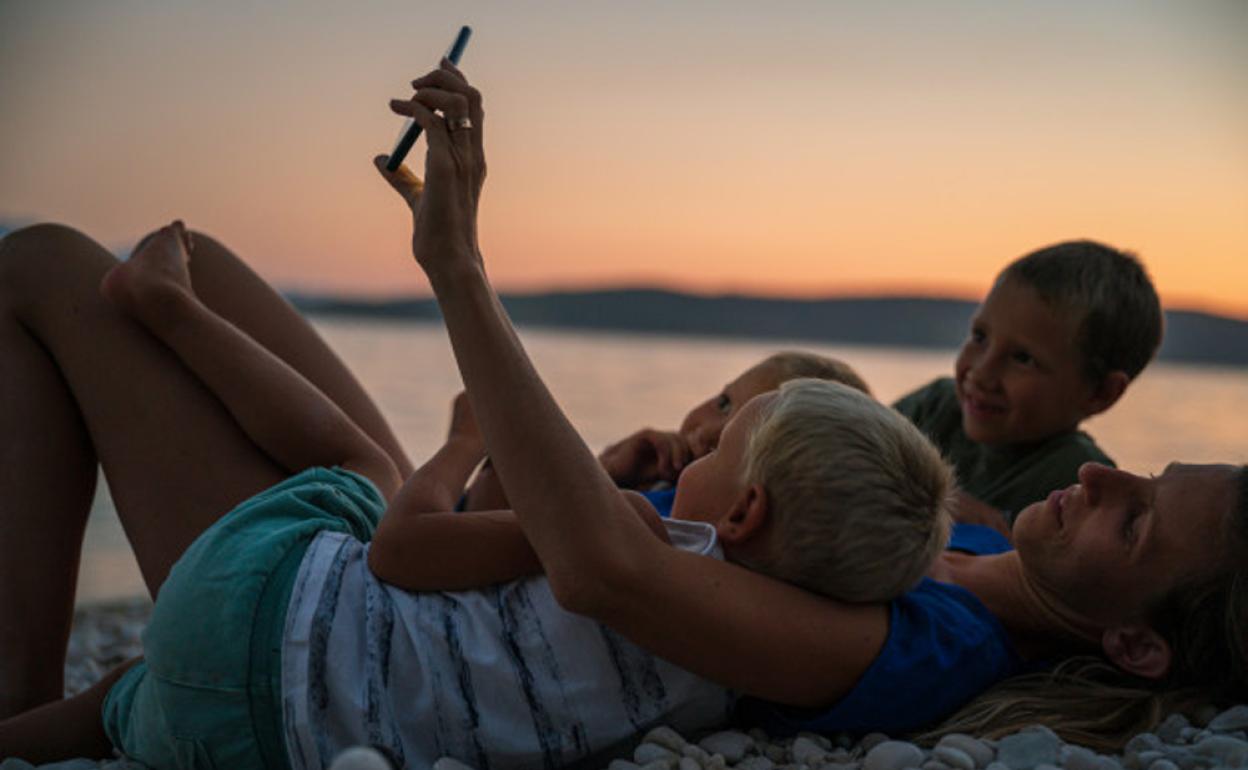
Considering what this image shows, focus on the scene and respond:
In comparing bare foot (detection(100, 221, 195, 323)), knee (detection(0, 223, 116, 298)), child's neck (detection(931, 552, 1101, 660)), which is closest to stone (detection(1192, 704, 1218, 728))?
child's neck (detection(931, 552, 1101, 660))

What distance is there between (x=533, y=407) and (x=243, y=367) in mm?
1013

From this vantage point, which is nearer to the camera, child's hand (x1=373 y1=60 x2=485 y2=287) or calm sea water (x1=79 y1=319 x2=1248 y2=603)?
child's hand (x1=373 y1=60 x2=485 y2=287)

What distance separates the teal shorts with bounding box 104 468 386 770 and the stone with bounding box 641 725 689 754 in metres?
0.64

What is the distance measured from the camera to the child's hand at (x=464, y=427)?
2262 mm

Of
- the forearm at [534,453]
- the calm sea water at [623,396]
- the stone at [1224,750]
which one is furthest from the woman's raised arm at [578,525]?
the calm sea water at [623,396]

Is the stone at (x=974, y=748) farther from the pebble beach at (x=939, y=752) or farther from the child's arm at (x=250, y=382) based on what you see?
the child's arm at (x=250, y=382)

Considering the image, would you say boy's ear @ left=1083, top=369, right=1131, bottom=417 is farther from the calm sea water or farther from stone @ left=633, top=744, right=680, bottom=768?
stone @ left=633, top=744, right=680, bottom=768

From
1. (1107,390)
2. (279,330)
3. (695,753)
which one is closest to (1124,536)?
(695,753)

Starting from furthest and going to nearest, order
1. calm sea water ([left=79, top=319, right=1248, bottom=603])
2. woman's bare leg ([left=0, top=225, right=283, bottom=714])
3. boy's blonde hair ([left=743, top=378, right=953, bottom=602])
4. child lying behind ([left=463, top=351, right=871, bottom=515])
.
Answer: calm sea water ([left=79, top=319, right=1248, bottom=603]) < child lying behind ([left=463, top=351, right=871, bottom=515]) < woman's bare leg ([left=0, top=225, right=283, bottom=714]) < boy's blonde hair ([left=743, top=378, right=953, bottom=602])

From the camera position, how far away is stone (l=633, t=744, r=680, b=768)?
188 centimetres

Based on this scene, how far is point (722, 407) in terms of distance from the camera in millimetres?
3096

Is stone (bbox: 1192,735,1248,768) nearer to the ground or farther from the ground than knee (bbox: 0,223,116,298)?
nearer to the ground

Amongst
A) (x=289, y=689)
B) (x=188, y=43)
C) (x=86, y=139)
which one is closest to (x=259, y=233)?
(x=86, y=139)

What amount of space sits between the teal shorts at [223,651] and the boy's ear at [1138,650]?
161cm
